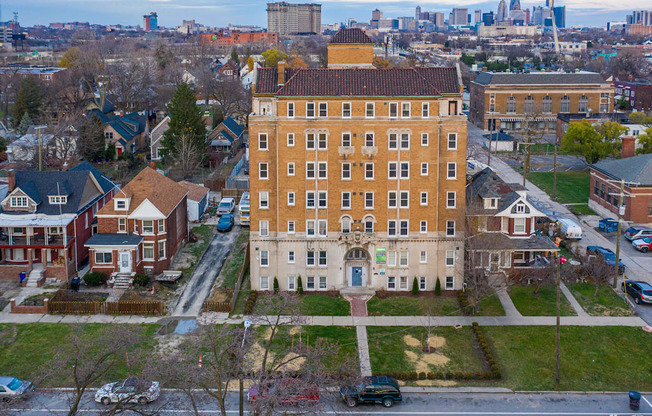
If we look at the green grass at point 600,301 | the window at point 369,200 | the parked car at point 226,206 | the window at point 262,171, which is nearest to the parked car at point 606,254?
the green grass at point 600,301

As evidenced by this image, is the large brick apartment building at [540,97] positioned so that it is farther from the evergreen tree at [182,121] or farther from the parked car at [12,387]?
the parked car at [12,387]

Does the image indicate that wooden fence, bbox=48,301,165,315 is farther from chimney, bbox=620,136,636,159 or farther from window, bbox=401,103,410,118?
chimney, bbox=620,136,636,159

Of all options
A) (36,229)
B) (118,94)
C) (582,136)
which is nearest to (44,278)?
(36,229)

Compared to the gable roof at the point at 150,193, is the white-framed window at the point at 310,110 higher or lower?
higher

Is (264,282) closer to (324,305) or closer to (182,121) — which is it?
(324,305)

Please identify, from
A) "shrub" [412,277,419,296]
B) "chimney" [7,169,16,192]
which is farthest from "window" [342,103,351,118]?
"chimney" [7,169,16,192]

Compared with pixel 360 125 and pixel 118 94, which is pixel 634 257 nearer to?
pixel 360 125
